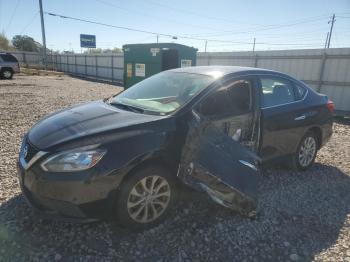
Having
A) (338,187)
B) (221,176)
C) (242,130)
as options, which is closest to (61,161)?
(221,176)

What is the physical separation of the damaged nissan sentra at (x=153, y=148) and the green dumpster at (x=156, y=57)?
288 inches

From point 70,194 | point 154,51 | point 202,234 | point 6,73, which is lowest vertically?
point 202,234

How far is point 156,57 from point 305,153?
7658 millimetres

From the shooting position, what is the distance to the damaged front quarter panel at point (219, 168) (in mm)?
2863

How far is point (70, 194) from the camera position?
97.7 inches

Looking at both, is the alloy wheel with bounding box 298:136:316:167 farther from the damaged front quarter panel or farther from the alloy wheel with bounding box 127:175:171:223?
the alloy wheel with bounding box 127:175:171:223

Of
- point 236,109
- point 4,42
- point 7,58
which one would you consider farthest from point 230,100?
point 4,42

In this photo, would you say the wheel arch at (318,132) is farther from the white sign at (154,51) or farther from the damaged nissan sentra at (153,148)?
the white sign at (154,51)

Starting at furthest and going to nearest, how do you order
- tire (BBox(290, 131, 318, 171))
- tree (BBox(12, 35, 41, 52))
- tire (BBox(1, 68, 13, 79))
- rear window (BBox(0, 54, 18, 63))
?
tree (BBox(12, 35, 41, 52)) → tire (BBox(1, 68, 13, 79)) → rear window (BBox(0, 54, 18, 63)) → tire (BBox(290, 131, 318, 171))

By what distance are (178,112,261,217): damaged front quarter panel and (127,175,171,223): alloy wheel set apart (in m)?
0.23

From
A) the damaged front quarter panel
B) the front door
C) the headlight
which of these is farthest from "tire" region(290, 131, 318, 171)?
the headlight

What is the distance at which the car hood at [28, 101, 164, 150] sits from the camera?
269 centimetres

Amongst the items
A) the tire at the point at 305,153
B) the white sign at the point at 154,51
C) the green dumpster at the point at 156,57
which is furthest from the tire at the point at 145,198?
the white sign at the point at 154,51

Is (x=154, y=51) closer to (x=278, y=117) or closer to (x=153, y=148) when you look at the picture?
(x=278, y=117)
